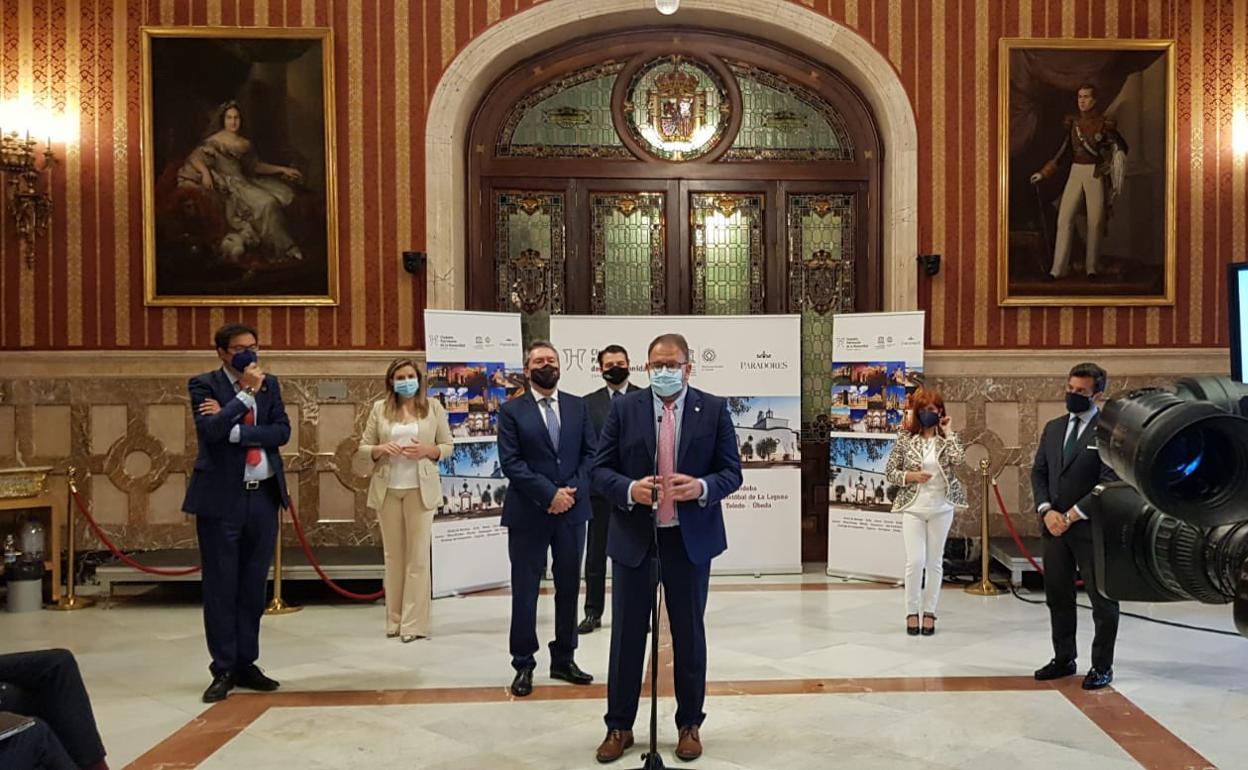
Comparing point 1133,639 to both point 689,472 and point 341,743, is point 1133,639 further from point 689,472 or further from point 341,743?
point 341,743

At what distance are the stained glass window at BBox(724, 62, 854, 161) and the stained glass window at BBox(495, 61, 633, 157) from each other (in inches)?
41.9

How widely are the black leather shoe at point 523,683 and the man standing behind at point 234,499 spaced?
1225 mm

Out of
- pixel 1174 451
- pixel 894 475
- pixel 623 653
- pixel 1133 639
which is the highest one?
pixel 1174 451

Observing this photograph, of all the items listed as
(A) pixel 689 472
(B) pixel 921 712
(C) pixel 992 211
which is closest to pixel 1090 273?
(C) pixel 992 211

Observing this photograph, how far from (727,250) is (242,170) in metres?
3.95

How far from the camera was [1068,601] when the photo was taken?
5.58 m

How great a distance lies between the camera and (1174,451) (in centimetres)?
177

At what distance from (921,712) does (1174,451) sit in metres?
3.62

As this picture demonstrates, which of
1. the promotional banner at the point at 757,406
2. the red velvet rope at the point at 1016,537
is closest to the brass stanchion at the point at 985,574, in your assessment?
the red velvet rope at the point at 1016,537

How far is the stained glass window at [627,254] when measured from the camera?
9312mm

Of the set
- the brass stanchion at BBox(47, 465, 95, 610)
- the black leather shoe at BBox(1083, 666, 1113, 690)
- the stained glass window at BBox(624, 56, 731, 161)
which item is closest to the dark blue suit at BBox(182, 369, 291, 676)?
the brass stanchion at BBox(47, 465, 95, 610)

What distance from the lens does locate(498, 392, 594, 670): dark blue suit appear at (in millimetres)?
5430

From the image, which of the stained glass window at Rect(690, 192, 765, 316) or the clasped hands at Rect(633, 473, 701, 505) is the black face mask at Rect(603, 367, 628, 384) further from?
the stained glass window at Rect(690, 192, 765, 316)

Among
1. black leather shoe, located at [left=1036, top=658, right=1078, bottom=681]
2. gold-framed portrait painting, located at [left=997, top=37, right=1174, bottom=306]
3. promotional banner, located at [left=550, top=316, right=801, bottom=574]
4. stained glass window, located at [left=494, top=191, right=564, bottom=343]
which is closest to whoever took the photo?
black leather shoe, located at [left=1036, top=658, right=1078, bottom=681]
